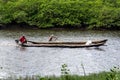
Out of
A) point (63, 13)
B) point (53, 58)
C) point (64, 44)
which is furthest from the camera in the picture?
point (63, 13)

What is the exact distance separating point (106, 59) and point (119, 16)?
28.2 metres

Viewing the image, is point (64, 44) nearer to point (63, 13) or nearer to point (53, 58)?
point (53, 58)

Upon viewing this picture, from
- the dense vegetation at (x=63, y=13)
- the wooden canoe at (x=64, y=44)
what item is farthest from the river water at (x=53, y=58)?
the dense vegetation at (x=63, y=13)

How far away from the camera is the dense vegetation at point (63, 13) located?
6259 cm

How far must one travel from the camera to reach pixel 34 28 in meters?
62.1

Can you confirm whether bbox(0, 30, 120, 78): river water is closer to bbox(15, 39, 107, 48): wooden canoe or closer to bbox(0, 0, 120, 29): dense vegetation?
bbox(15, 39, 107, 48): wooden canoe

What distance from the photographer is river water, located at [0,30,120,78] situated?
1202 inches

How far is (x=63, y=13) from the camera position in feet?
216

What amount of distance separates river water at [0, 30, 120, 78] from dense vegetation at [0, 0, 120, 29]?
13.5 m

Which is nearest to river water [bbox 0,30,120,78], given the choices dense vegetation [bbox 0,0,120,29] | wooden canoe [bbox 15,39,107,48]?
wooden canoe [bbox 15,39,107,48]

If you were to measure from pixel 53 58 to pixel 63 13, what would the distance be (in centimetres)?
3041

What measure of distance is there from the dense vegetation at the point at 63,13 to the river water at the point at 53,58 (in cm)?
1353

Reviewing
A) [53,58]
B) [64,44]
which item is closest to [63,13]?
[64,44]

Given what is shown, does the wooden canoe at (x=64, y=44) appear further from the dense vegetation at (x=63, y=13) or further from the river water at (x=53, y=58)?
the dense vegetation at (x=63, y=13)
